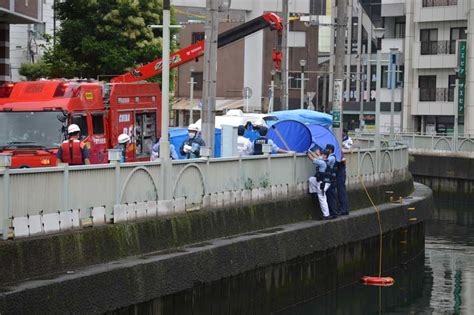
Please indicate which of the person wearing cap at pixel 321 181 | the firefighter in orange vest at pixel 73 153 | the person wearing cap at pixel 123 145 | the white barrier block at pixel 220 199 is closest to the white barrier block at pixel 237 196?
the white barrier block at pixel 220 199

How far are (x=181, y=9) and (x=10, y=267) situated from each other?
263 ft

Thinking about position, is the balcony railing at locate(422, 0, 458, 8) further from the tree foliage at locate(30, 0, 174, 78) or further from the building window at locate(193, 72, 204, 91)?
the tree foliage at locate(30, 0, 174, 78)

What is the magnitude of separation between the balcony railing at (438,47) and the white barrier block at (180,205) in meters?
58.0

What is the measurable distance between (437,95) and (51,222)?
6363cm

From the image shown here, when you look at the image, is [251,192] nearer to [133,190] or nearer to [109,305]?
[133,190]

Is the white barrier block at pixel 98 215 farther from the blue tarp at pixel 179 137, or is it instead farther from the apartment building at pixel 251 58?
the apartment building at pixel 251 58

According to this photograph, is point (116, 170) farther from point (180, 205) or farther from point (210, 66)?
point (210, 66)

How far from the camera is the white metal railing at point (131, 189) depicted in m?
15.1

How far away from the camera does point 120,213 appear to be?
1748 cm

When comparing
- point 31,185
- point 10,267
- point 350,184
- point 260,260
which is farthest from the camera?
point 350,184

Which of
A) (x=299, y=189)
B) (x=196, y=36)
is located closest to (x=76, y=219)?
(x=299, y=189)

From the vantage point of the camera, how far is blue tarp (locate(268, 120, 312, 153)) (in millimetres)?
26969

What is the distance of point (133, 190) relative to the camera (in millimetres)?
18141

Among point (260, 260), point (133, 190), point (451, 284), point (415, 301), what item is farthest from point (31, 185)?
point (451, 284)
